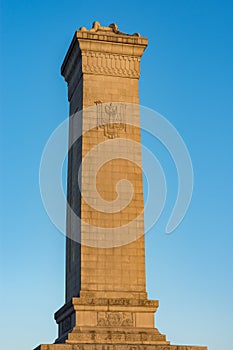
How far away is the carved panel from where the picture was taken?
2961cm

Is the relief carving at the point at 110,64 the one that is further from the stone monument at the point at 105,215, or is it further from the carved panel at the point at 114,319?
the carved panel at the point at 114,319

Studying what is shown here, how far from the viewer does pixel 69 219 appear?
34.5 metres

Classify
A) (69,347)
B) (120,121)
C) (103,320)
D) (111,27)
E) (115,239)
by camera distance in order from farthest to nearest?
(111,27) < (120,121) < (115,239) < (103,320) < (69,347)

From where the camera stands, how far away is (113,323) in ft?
97.3

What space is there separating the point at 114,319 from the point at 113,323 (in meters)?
0.20

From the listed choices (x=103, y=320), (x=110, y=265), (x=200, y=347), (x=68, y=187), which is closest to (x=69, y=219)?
(x=68, y=187)

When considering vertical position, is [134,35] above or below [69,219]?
above

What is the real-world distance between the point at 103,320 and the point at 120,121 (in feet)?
36.2

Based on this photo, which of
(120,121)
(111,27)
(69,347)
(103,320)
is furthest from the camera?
(111,27)

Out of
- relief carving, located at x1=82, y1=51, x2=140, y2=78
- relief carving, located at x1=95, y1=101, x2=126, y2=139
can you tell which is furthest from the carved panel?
relief carving, located at x1=82, y1=51, x2=140, y2=78

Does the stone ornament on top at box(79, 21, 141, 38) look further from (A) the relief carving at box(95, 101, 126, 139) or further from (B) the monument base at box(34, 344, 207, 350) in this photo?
(B) the monument base at box(34, 344, 207, 350)

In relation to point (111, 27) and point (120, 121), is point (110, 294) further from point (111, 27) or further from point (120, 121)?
point (111, 27)

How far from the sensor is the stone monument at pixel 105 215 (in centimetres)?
2958

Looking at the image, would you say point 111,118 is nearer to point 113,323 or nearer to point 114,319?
point 114,319
